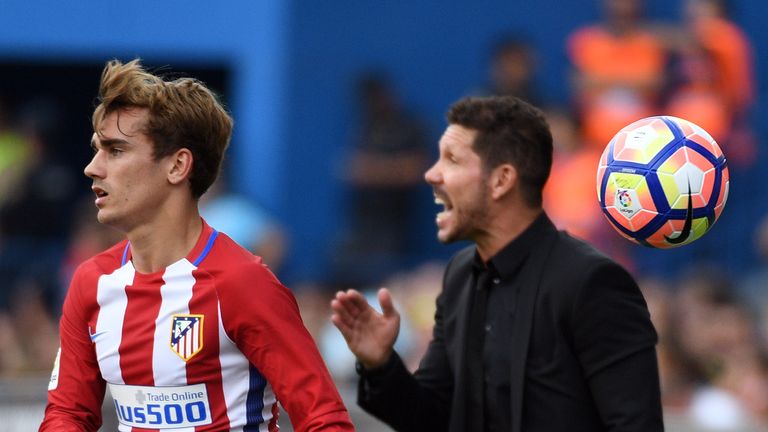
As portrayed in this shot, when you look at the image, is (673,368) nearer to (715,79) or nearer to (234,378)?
(715,79)

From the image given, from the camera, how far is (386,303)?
16.0 feet

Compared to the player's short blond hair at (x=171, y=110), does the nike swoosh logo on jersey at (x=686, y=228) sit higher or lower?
lower

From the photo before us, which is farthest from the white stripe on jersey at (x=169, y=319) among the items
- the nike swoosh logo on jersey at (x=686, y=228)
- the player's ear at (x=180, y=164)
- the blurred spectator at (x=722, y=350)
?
the blurred spectator at (x=722, y=350)

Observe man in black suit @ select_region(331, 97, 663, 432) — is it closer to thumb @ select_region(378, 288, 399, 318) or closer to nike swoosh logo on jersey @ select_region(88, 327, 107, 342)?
thumb @ select_region(378, 288, 399, 318)

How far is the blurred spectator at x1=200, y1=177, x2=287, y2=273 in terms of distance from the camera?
418 inches

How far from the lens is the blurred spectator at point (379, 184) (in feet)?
37.1

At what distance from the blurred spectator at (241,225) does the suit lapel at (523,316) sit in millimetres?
5824

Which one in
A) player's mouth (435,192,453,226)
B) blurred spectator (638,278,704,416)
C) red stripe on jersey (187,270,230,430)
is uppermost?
player's mouth (435,192,453,226)

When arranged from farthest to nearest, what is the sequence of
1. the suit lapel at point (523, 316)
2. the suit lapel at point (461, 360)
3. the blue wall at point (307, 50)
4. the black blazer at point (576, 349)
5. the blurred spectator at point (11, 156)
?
the blue wall at point (307, 50), the blurred spectator at point (11, 156), the suit lapel at point (461, 360), the suit lapel at point (523, 316), the black blazer at point (576, 349)

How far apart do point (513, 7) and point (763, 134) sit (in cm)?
252

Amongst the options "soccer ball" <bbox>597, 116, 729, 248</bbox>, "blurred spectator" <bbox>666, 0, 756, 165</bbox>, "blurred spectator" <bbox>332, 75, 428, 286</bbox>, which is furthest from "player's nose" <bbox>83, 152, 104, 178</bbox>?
"blurred spectator" <bbox>666, 0, 756, 165</bbox>

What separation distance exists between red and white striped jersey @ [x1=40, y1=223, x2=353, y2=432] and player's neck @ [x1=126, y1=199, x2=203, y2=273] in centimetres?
3

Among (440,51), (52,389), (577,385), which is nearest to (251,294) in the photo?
(52,389)

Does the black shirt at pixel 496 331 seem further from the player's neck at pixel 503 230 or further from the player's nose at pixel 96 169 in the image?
the player's nose at pixel 96 169
